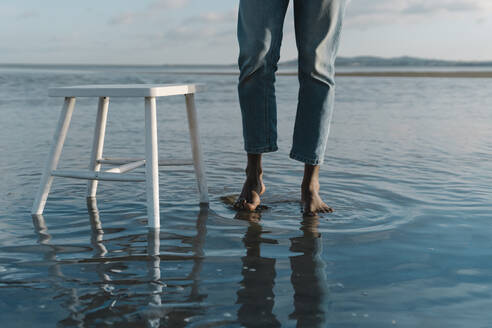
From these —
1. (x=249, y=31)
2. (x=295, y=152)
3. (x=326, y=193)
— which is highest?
(x=249, y=31)

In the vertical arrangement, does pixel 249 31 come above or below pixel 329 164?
above

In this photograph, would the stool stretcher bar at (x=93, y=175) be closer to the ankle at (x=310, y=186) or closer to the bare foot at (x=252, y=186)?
the bare foot at (x=252, y=186)

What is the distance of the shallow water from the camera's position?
1.36 m

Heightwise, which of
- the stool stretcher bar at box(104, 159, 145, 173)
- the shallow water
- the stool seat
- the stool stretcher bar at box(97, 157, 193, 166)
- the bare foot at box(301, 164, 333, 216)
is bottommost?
the shallow water

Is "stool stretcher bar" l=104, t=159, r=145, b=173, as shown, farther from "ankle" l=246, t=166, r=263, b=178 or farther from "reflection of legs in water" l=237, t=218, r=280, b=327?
"reflection of legs in water" l=237, t=218, r=280, b=327

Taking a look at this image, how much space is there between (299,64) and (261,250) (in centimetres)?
93

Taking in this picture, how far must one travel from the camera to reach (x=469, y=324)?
130 cm

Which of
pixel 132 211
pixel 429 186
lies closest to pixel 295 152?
pixel 132 211

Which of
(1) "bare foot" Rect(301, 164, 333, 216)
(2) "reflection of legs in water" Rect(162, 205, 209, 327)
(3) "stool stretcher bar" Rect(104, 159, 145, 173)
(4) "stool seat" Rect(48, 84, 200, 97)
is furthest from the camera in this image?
(3) "stool stretcher bar" Rect(104, 159, 145, 173)

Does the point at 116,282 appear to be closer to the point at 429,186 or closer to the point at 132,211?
the point at 132,211

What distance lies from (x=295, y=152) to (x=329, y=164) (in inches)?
51.2

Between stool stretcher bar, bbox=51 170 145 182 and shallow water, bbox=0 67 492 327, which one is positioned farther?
stool stretcher bar, bbox=51 170 145 182

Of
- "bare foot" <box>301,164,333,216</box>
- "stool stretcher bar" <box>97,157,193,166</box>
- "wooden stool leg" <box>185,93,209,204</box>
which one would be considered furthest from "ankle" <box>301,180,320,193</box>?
"stool stretcher bar" <box>97,157,193,166</box>

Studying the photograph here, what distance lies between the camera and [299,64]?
7.74 feet
